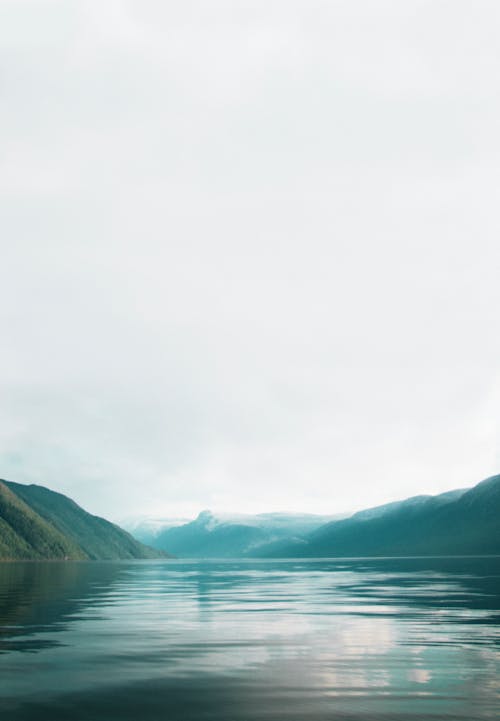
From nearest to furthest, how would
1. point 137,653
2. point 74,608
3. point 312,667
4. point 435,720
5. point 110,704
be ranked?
point 435,720 < point 110,704 < point 312,667 < point 137,653 < point 74,608

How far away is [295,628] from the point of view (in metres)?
46.7

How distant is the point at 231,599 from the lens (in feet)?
257

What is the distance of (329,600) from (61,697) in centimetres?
5425

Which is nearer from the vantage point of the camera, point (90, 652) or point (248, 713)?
point (248, 713)

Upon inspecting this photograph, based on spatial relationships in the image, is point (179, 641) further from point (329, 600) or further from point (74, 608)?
point (329, 600)

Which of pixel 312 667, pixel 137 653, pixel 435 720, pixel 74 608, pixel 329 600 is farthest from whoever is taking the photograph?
pixel 329 600

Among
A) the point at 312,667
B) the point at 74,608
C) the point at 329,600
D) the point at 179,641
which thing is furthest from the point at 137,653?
the point at 329,600

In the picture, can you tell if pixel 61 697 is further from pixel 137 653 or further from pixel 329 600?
pixel 329 600

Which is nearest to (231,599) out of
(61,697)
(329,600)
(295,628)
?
(329,600)

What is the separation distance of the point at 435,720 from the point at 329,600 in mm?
55488

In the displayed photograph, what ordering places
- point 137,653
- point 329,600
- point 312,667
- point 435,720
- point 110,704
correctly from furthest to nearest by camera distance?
point 329,600
point 137,653
point 312,667
point 110,704
point 435,720

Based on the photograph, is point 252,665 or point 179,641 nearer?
point 252,665

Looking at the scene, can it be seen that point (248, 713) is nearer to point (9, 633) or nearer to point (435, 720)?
point (435, 720)

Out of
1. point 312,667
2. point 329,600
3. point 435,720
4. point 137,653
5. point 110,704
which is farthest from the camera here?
point 329,600
